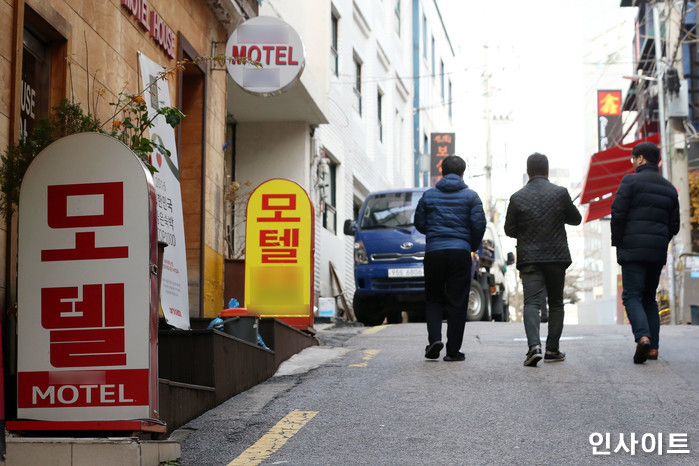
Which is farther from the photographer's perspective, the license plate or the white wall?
the white wall

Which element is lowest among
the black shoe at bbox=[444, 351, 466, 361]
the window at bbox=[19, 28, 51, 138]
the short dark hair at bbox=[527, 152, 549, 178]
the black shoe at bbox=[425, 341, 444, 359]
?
the black shoe at bbox=[444, 351, 466, 361]

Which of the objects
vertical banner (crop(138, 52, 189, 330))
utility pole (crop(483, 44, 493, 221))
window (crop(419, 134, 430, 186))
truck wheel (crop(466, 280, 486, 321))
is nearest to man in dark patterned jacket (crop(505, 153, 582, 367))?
vertical banner (crop(138, 52, 189, 330))

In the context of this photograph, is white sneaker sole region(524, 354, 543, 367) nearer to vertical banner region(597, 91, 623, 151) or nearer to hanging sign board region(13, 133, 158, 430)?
hanging sign board region(13, 133, 158, 430)

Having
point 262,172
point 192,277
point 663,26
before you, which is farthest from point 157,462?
point 663,26

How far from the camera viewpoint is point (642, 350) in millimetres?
9195

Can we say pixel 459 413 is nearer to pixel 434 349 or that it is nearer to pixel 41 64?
pixel 434 349

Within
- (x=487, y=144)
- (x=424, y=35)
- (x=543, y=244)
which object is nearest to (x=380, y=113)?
(x=424, y=35)

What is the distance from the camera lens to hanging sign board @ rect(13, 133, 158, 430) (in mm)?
5156

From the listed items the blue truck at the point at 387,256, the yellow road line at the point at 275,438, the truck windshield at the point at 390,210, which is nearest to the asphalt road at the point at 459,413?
the yellow road line at the point at 275,438

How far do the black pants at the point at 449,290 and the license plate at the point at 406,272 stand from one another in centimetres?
743

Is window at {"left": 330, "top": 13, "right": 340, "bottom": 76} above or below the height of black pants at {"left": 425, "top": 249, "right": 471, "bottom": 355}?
above

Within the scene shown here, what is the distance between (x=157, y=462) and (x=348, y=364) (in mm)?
4552

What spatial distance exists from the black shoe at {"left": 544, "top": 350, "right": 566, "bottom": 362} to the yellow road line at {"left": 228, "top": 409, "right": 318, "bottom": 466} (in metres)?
3.26

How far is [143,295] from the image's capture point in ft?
17.0
